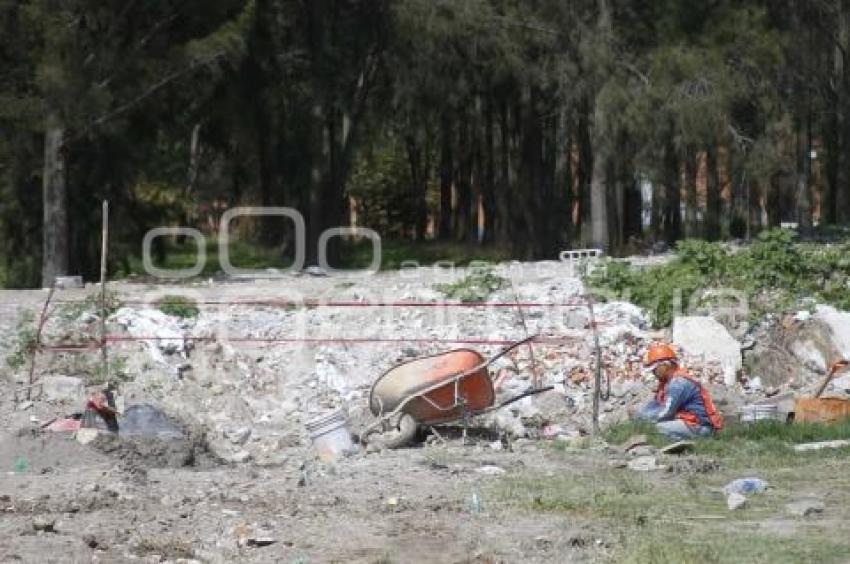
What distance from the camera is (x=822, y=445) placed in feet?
41.2

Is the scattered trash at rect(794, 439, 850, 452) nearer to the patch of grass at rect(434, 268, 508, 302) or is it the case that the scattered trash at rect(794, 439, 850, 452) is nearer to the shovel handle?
the shovel handle

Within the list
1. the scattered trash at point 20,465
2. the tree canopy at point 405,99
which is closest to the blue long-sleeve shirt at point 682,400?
the scattered trash at point 20,465

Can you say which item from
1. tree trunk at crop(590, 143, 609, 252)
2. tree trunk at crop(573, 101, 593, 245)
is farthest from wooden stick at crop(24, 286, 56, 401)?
tree trunk at crop(573, 101, 593, 245)

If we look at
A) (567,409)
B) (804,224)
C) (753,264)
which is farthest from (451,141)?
(567,409)

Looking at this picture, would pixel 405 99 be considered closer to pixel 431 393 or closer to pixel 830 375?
pixel 830 375

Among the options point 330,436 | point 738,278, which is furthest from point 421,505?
point 738,278

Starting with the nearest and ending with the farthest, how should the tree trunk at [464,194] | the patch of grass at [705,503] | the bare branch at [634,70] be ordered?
the patch of grass at [705,503] < the bare branch at [634,70] < the tree trunk at [464,194]

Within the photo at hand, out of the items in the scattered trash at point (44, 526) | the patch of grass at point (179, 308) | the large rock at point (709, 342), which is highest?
the patch of grass at point (179, 308)

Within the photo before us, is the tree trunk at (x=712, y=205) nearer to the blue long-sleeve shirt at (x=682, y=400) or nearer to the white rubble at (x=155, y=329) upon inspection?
the white rubble at (x=155, y=329)

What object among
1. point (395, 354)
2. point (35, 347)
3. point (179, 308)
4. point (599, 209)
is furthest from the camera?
point (599, 209)

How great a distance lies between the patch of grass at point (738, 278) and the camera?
730 inches

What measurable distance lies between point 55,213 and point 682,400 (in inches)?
563

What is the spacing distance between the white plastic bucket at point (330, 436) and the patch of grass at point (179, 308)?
554cm

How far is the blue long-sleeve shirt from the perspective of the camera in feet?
42.9
